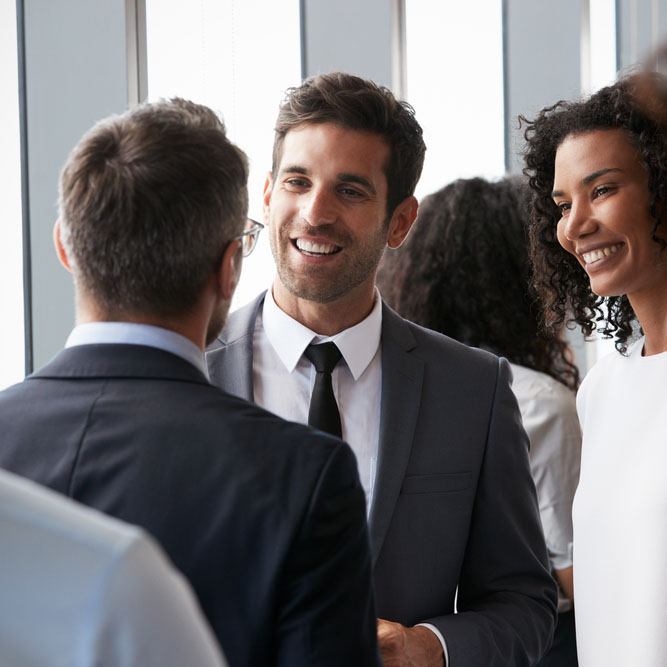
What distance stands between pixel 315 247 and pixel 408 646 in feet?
2.72

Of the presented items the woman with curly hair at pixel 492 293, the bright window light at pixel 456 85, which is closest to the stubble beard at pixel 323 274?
the woman with curly hair at pixel 492 293

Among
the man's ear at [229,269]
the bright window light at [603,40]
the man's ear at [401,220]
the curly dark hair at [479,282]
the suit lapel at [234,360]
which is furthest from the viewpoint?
the bright window light at [603,40]

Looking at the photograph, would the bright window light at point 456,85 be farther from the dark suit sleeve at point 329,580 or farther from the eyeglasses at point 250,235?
the dark suit sleeve at point 329,580

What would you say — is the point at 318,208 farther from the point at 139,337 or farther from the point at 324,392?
the point at 139,337

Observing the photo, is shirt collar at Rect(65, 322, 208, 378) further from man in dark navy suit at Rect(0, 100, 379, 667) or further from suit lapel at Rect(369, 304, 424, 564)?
suit lapel at Rect(369, 304, 424, 564)

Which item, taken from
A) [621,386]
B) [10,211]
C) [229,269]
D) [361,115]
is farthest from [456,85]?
[229,269]

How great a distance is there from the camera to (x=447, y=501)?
1.86 meters

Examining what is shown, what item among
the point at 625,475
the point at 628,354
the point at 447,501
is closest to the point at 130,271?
the point at 447,501

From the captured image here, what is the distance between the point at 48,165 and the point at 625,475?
226cm

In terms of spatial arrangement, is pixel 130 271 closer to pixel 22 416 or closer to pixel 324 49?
pixel 22 416

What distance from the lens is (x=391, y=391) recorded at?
192cm

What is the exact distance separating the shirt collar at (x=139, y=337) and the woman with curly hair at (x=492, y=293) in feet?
5.66

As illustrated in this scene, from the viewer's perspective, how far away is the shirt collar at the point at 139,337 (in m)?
1.08

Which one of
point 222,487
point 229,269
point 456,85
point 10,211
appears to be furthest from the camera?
point 456,85
